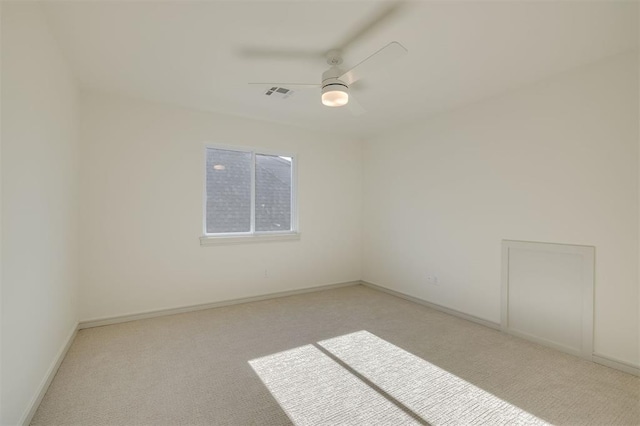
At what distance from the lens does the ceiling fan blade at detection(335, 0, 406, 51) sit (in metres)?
1.92

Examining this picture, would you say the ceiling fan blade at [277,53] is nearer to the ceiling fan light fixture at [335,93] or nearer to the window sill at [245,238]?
the ceiling fan light fixture at [335,93]

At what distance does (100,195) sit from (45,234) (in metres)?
1.32

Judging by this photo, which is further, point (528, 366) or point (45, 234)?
point (528, 366)

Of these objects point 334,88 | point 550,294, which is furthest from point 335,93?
point 550,294

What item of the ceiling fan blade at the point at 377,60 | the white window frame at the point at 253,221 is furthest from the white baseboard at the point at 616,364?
the white window frame at the point at 253,221

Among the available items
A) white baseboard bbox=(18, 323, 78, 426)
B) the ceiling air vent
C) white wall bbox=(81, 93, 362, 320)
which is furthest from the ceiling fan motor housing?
white baseboard bbox=(18, 323, 78, 426)

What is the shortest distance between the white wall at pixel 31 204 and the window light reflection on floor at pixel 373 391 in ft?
4.69

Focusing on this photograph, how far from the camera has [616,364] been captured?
7.94 ft

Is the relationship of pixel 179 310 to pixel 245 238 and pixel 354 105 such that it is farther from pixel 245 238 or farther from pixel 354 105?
pixel 354 105

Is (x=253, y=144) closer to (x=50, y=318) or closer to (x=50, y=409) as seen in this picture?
(x=50, y=318)

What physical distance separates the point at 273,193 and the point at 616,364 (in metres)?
4.00

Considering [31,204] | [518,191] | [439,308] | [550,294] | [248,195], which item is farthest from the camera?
[248,195]

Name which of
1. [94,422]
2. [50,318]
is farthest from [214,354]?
[50,318]

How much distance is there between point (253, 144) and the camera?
420 cm
